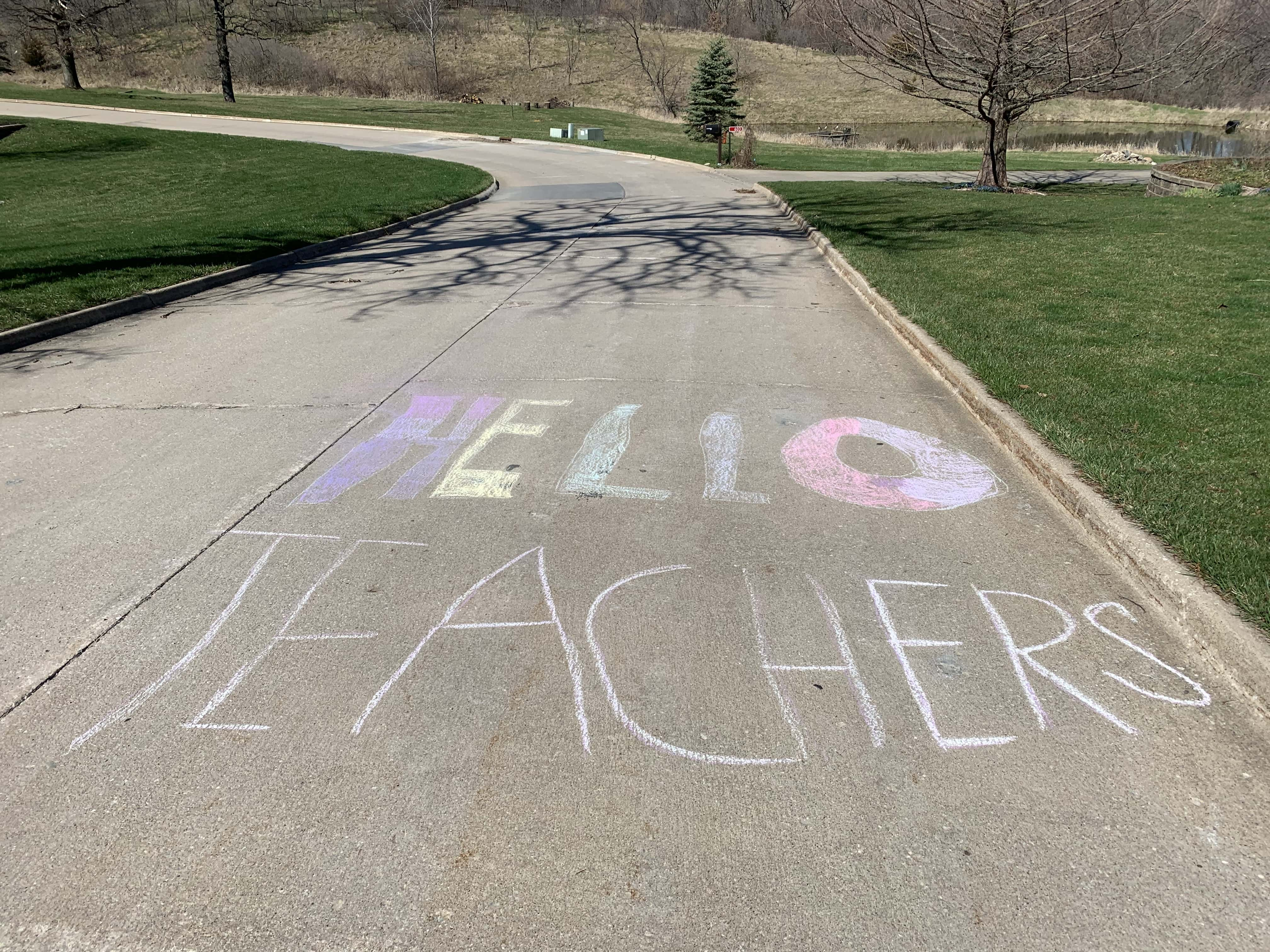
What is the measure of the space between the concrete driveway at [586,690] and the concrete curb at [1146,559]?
0.08 m

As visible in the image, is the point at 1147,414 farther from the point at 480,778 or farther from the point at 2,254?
the point at 2,254

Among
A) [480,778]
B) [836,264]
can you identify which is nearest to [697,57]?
[836,264]

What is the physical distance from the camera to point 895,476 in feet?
16.7

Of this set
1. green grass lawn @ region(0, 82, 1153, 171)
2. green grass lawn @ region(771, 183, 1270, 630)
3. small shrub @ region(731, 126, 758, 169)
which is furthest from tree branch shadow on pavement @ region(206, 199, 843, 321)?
green grass lawn @ region(0, 82, 1153, 171)

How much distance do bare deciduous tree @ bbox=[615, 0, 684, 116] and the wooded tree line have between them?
0.22 metres

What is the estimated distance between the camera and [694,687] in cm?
320

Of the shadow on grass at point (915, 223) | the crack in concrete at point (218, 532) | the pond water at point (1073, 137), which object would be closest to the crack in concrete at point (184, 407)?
the crack in concrete at point (218, 532)

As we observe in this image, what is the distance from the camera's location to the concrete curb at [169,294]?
313 inches

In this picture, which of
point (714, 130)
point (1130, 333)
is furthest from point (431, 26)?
point (1130, 333)

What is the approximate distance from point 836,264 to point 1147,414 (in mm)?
6901

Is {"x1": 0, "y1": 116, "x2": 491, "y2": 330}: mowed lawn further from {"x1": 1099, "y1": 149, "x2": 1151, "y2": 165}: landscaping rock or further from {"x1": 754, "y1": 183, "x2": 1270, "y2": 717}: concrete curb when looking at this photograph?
{"x1": 1099, "y1": 149, "x2": 1151, "y2": 165}: landscaping rock

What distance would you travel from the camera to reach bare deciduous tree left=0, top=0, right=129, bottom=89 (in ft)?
109

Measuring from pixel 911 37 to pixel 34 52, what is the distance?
60.2 meters

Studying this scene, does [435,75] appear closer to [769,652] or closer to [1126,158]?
[1126,158]
